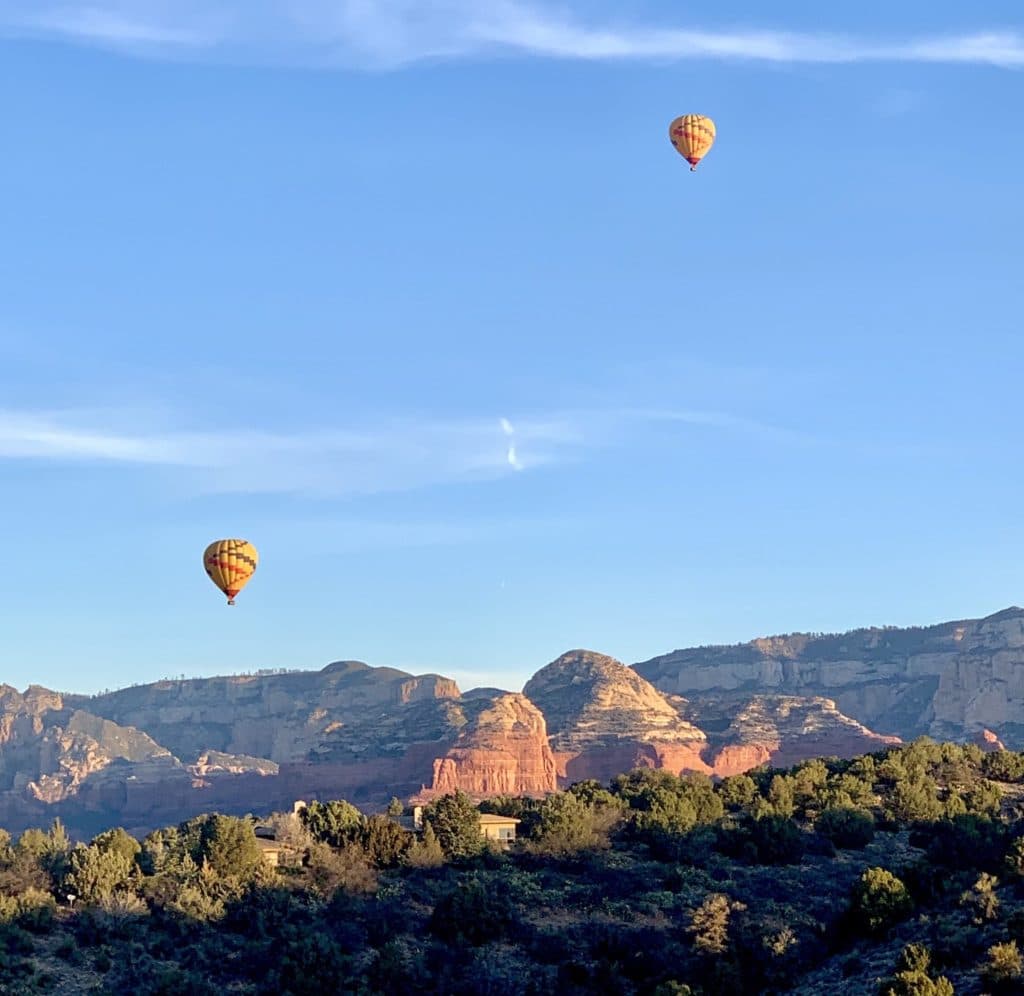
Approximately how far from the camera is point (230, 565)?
82938mm

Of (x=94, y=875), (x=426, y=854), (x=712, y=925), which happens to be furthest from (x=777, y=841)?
(x=94, y=875)

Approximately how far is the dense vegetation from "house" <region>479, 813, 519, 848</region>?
0.55 metres

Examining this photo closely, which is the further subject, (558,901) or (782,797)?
(782,797)

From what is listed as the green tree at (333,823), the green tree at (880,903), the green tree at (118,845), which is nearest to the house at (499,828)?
the green tree at (333,823)

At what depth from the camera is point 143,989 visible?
1884 inches

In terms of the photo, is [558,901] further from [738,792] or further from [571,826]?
[738,792]

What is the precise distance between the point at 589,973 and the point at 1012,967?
13.9 metres

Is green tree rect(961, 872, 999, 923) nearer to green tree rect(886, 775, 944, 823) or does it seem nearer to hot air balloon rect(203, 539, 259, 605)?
green tree rect(886, 775, 944, 823)

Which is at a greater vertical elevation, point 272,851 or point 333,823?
point 333,823

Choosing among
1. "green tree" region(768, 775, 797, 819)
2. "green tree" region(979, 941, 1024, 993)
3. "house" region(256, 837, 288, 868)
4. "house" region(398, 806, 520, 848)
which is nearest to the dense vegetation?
"green tree" region(979, 941, 1024, 993)

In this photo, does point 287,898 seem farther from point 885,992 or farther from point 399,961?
point 885,992

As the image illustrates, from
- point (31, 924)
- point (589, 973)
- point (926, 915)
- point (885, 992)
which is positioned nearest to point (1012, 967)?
point (885, 992)

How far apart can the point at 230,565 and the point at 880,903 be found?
139ft

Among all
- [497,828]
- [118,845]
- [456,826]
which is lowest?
[497,828]
